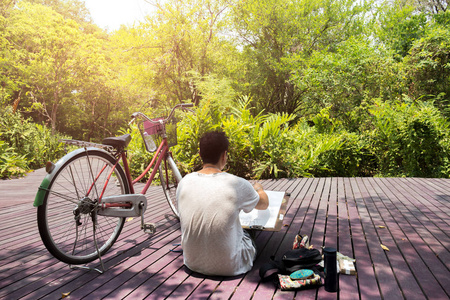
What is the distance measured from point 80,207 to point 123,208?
A: 44 centimetres

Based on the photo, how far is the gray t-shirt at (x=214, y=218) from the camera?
2.29m

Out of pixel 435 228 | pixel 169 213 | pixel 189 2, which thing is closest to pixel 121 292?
pixel 169 213

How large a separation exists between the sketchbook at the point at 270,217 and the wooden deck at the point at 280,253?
0.31 m

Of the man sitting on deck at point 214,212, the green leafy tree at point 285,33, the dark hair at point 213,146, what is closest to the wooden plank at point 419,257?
the man sitting on deck at point 214,212

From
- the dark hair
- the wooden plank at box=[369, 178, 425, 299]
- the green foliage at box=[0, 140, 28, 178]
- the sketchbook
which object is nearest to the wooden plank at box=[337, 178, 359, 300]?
the wooden plank at box=[369, 178, 425, 299]

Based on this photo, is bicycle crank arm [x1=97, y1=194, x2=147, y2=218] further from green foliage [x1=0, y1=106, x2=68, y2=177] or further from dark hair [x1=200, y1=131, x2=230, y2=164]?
green foliage [x1=0, y1=106, x2=68, y2=177]

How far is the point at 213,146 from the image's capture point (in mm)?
2418

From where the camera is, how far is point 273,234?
3.46 meters

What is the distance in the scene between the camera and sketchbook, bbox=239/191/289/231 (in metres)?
2.74

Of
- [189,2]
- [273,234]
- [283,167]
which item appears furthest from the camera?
[189,2]

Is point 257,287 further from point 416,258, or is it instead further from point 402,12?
point 402,12

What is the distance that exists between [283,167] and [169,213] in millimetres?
3432

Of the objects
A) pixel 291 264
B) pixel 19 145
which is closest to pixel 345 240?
pixel 291 264

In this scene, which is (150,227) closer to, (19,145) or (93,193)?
(93,193)
